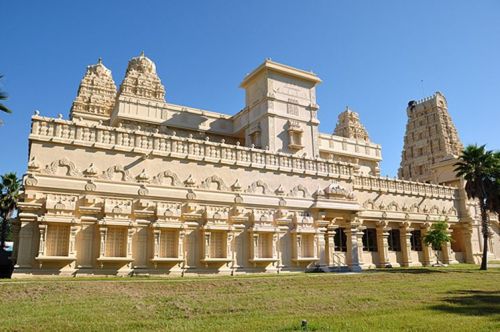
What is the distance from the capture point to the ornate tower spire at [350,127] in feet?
196

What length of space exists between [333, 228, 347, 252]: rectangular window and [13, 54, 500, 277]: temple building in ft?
0.26

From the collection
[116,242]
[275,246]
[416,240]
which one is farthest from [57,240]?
[416,240]

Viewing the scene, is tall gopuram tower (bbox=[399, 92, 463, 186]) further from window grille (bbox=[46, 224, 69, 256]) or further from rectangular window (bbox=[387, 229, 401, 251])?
window grille (bbox=[46, 224, 69, 256])

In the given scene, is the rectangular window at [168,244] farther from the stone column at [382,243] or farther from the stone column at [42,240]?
the stone column at [382,243]

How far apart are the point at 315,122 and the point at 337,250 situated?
12299mm

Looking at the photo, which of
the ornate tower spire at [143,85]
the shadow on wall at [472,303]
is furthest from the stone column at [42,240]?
the ornate tower spire at [143,85]

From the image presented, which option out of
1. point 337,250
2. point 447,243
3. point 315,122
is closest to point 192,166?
point 337,250

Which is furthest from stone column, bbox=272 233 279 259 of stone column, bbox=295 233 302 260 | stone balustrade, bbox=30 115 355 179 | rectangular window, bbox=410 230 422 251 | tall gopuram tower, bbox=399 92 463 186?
tall gopuram tower, bbox=399 92 463 186

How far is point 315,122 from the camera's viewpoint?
37719 millimetres

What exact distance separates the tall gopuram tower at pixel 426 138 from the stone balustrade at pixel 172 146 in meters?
41.0

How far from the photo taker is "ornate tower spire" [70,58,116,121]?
43.3 metres

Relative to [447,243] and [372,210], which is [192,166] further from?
[447,243]

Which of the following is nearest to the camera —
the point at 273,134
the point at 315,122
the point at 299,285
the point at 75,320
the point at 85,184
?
the point at 75,320

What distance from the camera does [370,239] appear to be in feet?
116
